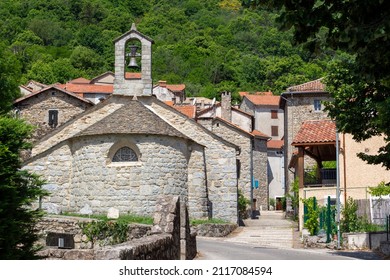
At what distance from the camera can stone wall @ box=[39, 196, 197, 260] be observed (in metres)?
10.6

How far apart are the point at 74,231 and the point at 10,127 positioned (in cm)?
1343

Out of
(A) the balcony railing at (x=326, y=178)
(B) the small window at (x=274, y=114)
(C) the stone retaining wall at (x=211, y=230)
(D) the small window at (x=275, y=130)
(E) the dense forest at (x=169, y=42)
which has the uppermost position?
(E) the dense forest at (x=169, y=42)

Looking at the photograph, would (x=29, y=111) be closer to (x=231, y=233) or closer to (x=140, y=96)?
(x=140, y=96)

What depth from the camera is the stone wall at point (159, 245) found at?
10.6 metres

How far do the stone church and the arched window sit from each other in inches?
1.7

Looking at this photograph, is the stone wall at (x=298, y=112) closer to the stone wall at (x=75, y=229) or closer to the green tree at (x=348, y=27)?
the stone wall at (x=75, y=229)

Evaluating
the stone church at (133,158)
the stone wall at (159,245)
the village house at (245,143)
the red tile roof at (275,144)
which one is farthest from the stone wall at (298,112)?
the stone wall at (159,245)

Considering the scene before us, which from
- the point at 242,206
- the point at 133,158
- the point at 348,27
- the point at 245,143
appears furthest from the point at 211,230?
the point at 348,27

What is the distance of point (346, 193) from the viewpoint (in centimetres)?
3119

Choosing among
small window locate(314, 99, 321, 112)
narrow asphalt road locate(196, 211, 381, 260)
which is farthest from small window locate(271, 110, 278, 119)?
narrow asphalt road locate(196, 211, 381, 260)

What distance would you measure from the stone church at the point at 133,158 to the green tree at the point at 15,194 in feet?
63.0

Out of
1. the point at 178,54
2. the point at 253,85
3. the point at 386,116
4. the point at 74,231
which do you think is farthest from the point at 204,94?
the point at 386,116

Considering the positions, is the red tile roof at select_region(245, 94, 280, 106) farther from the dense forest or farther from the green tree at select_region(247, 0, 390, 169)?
the green tree at select_region(247, 0, 390, 169)

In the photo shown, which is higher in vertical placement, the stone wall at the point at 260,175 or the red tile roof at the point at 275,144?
the red tile roof at the point at 275,144
